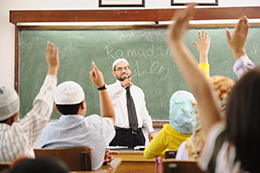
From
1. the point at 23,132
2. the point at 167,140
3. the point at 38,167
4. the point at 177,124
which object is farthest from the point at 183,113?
the point at 38,167

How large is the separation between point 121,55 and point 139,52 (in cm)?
28

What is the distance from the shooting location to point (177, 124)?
2064 millimetres

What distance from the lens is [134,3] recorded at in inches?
175

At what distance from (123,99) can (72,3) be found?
186 cm

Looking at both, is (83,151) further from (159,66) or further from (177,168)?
(159,66)

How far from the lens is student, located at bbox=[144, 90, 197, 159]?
2039 mm

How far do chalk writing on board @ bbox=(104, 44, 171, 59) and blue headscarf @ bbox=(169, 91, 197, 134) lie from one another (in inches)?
93.1

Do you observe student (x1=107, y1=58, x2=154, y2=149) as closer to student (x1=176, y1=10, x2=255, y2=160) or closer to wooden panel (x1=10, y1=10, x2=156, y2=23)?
wooden panel (x1=10, y1=10, x2=156, y2=23)

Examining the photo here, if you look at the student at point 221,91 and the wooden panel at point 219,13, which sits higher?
the wooden panel at point 219,13

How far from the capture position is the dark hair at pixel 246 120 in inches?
27.6

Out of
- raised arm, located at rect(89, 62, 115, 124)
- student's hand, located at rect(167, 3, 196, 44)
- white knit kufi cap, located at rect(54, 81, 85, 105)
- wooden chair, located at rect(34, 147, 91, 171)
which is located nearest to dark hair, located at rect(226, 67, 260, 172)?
A: student's hand, located at rect(167, 3, 196, 44)

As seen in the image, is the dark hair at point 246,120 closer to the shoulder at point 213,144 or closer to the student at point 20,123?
the shoulder at point 213,144

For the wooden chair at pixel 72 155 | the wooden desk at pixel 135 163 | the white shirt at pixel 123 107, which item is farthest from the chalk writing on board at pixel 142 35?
the wooden chair at pixel 72 155

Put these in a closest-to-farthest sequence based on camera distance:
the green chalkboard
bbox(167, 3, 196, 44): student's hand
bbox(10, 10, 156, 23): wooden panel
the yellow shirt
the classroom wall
Answer: bbox(167, 3, 196, 44): student's hand < the yellow shirt < bbox(10, 10, 156, 23): wooden panel < the green chalkboard < the classroom wall
